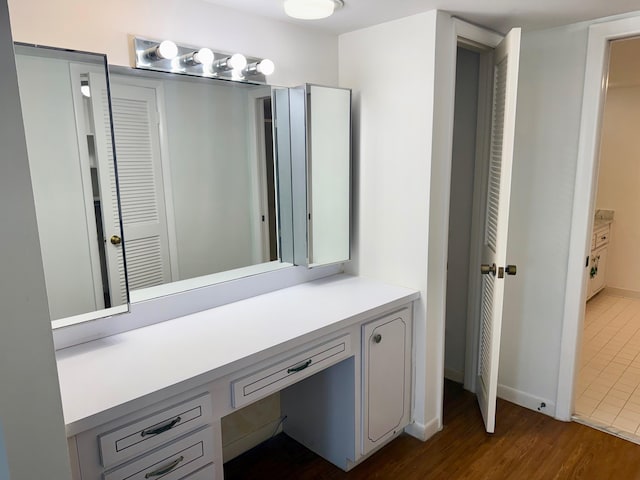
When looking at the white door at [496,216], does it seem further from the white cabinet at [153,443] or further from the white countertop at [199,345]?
the white cabinet at [153,443]

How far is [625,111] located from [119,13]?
188 inches

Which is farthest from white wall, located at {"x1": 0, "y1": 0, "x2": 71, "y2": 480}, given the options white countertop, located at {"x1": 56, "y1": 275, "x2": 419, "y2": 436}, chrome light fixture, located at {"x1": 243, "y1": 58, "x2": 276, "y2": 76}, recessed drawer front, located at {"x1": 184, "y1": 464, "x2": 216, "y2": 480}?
chrome light fixture, located at {"x1": 243, "y1": 58, "x2": 276, "y2": 76}

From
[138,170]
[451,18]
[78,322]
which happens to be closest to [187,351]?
[78,322]

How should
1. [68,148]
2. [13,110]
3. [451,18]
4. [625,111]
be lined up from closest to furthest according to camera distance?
→ [13,110] → [68,148] → [451,18] → [625,111]

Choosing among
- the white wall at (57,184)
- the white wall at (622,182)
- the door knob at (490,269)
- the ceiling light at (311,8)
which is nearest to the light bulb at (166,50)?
the white wall at (57,184)

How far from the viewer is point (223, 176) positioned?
7.03ft

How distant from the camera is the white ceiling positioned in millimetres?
1943

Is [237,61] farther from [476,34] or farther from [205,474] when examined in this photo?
[205,474]

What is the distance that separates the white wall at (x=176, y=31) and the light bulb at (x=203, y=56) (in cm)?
8

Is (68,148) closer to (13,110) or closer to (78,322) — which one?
(78,322)

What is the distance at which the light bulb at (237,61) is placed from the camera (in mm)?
1978

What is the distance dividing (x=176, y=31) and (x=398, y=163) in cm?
115

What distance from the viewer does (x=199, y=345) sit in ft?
5.56

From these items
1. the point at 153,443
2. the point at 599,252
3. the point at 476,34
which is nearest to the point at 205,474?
the point at 153,443
